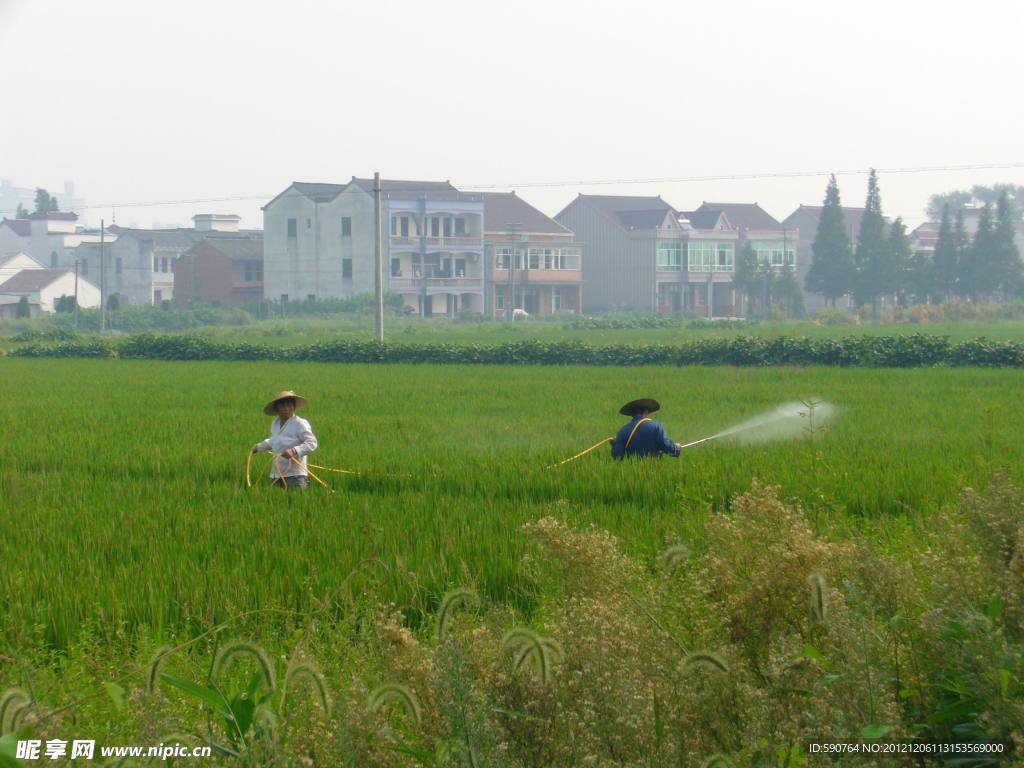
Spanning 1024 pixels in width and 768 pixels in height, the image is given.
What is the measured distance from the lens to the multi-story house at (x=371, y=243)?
230ft

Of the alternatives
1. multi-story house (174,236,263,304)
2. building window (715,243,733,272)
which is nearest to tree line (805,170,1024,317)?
building window (715,243,733,272)

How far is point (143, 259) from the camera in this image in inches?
3091

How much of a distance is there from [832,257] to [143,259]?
3979 centimetres

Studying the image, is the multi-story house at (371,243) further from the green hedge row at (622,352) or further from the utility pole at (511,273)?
the green hedge row at (622,352)

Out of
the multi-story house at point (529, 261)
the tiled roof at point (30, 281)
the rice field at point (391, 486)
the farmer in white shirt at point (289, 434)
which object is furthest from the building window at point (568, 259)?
the farmer in white shirt at point (289, 434)

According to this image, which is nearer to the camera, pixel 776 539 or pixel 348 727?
pixel 348 727

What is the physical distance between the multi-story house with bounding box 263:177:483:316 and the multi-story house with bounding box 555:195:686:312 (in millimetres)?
11896

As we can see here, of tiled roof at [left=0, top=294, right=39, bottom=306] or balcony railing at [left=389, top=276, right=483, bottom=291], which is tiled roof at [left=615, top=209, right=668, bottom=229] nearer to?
balcony railing at [left=389, top=276, right=483, bottom=291]

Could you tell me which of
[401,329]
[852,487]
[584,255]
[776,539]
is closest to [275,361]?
[401,329]

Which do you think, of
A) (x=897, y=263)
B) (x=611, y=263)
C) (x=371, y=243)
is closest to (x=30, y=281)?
(x=371, y=243)

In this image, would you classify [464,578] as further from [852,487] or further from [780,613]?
[852,487]

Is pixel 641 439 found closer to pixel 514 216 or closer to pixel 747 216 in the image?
pixel 514 216

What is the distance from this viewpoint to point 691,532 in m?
7.82

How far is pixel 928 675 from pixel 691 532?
151 inches
